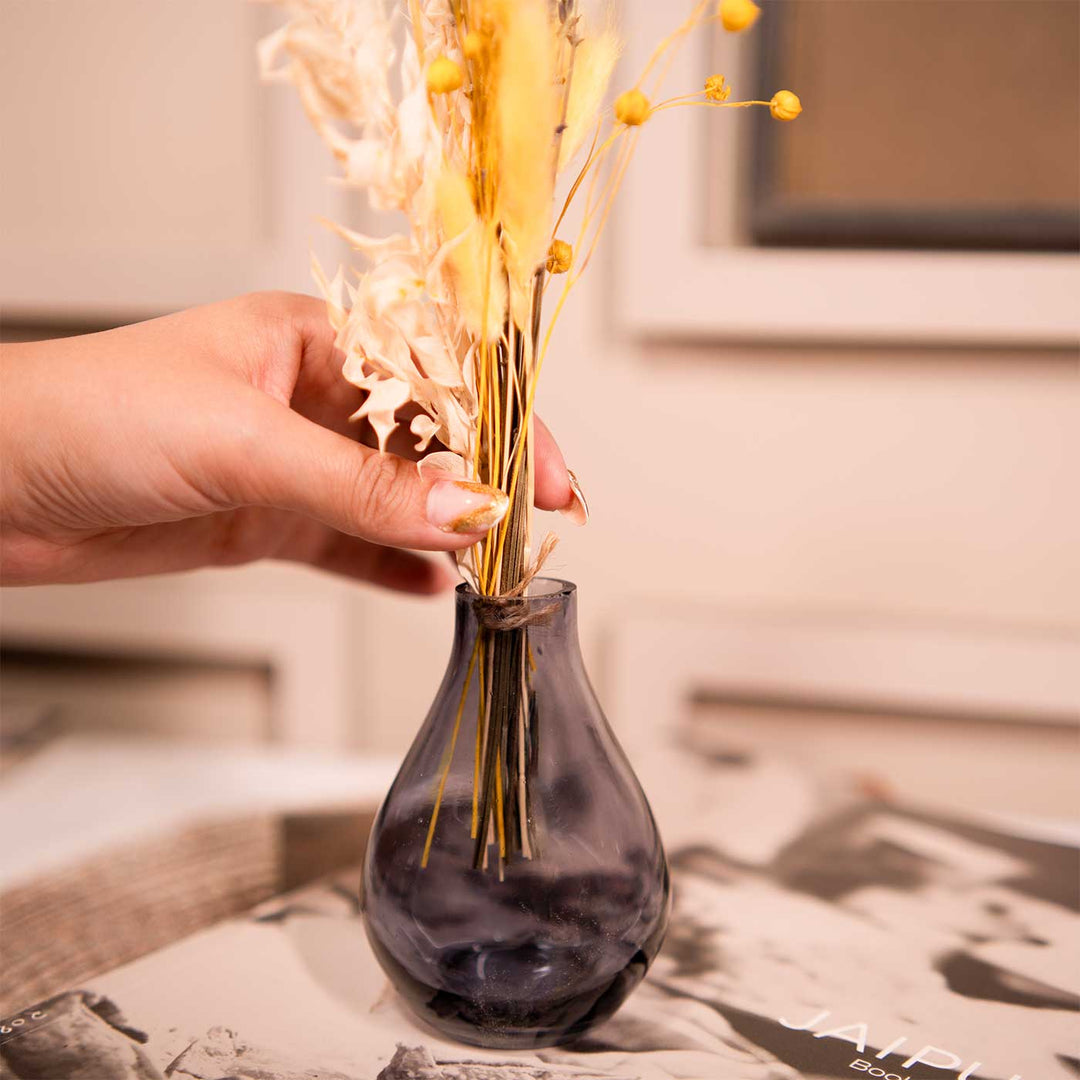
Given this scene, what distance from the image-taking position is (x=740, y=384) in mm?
756

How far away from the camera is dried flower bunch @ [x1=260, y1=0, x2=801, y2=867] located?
11.8 inches

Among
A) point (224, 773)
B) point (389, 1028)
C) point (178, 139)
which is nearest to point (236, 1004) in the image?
point (389, 1028)

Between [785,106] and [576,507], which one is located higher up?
[785,106]

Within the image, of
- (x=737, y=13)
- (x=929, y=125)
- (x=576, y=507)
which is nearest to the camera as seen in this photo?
(x=737, y=13)

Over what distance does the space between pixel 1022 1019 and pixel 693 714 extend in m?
0.42

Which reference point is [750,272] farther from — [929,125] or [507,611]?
[507,611]

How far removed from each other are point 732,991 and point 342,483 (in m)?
0.25

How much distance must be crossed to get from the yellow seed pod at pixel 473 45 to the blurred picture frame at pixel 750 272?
430 millimetres

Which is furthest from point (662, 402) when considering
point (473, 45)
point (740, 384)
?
point (473, 45)

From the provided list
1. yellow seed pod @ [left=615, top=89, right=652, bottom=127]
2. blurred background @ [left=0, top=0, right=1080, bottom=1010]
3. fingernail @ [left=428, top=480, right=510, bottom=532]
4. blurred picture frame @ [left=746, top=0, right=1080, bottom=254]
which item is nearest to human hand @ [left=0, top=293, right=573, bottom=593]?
fingernail @ [left=428, top=480, right=510, bottom=532]

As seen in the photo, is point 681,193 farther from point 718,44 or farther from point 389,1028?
point 389,1028

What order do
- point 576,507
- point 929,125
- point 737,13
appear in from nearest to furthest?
point 737,13 → point 576,507 → point 929,125

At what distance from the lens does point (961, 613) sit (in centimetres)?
76

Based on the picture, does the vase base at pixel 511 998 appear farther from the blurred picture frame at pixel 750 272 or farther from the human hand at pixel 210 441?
the blurred picture frame at pixel 750 272
